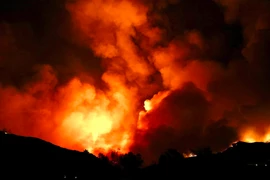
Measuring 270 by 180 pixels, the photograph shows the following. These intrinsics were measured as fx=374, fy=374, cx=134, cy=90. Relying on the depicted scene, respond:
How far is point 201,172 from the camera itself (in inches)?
1684

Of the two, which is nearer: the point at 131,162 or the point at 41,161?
the point at 41,161

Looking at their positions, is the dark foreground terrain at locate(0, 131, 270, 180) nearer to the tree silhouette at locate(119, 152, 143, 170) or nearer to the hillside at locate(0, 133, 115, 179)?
the hillside at locate(0, 133, 115, 179)

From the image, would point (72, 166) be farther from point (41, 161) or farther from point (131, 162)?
point (131, 162)

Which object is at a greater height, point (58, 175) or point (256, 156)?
point (256, 156)

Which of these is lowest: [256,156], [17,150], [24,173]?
[24,173]

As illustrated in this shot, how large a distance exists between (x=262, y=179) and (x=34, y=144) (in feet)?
84.6

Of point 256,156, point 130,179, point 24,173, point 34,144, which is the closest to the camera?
point 24,173

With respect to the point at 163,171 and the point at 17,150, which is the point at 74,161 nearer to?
the point at 17,150

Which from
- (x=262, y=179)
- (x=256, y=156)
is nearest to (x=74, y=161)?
(x=262, y=179)

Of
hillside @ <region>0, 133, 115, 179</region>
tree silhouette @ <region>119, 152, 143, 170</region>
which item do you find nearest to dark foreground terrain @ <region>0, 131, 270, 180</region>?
hillside @ <region>0, 133, 115, 179</region>

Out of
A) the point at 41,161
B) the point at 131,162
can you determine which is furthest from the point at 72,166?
the point at 131,162

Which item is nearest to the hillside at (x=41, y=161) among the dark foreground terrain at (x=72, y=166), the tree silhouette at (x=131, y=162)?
the dark foreground terrain at (x=72, y=166)

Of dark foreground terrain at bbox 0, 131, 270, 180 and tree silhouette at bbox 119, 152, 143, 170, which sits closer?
dark foreground terrain at bbox 0, 131, 270, 180

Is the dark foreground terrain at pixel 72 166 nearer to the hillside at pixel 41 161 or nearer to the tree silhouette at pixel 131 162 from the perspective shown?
the hillside at pixel 41 161
